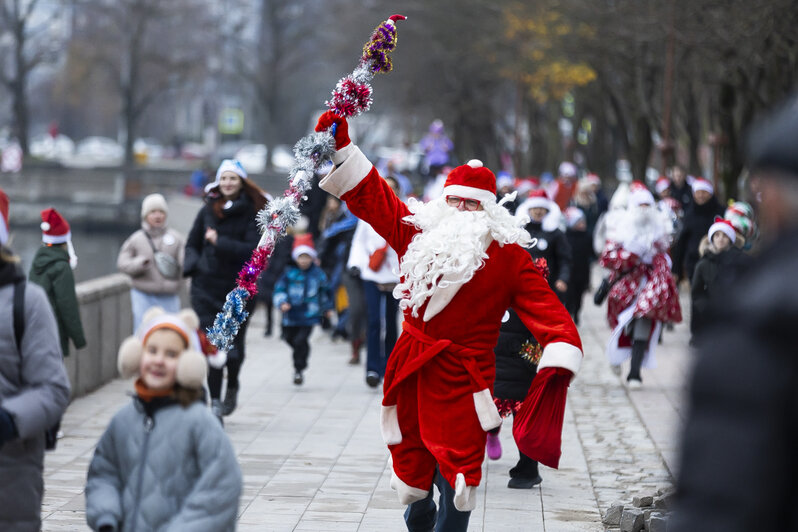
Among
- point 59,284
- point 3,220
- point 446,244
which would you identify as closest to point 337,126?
point 446,244

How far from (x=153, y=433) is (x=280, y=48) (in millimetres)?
54555

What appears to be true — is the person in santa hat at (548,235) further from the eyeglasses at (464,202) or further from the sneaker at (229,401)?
the eyeglasses at (464,202)

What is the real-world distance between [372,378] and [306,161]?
5.43 meters

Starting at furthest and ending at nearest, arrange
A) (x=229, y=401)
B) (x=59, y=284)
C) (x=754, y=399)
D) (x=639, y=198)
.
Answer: (x=639, y=198) → (x=229, y=401) → (x=59, y=284) → (x=754, y=399)

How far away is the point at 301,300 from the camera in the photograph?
11820 mm

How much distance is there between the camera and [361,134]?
A: 65688 mm

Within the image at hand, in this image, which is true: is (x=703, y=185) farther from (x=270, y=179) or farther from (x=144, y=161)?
(x=144, y=161)

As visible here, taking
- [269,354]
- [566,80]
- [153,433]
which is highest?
[566,80]

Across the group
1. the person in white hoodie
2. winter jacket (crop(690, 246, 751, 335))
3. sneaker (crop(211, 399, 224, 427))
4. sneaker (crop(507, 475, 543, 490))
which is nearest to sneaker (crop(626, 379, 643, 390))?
winter jacket (crop(690, 246, 751, 335))

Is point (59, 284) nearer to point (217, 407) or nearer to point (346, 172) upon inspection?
point (217, 407)

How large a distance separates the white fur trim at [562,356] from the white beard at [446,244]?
46 cm

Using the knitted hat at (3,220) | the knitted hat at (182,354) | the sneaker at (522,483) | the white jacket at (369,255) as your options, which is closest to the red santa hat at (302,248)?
the white jacket at (369,255)

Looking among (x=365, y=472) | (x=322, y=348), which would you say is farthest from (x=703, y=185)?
(x=365, y=472)

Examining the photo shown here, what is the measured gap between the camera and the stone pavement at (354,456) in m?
6.91
